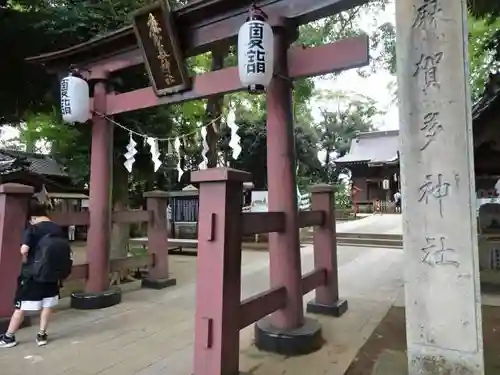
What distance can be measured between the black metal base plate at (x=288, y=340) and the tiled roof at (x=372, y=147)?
89.5 ft

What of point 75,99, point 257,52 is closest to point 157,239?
point 75,99

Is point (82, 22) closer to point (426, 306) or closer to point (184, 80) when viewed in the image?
point (184, 80)

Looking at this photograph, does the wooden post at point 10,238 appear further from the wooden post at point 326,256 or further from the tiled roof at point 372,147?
the tiled roof at point 372,147

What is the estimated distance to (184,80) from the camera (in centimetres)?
511

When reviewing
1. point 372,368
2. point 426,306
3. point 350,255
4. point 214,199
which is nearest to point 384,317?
point 372,368

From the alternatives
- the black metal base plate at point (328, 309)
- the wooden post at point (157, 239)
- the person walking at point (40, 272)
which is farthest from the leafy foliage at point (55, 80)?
the black metal base plate at point (328, 309)

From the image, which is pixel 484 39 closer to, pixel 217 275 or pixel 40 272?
pixel 217 275

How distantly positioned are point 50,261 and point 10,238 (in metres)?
0.91

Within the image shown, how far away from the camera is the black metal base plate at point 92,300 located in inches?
208

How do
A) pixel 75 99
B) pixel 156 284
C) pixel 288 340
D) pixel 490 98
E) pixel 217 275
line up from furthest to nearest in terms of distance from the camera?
pixel 490 98, pixel 156 284, pixel 75 99, pixel 288 340, pixel 217 275

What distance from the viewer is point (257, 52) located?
13.1 feet

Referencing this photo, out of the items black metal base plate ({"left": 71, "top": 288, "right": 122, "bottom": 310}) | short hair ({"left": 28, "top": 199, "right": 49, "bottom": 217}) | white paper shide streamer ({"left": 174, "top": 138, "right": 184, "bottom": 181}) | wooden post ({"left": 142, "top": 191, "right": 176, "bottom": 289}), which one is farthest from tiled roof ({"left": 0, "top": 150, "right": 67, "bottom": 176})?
short hair ({"left": 28, "top": 199, "right": 49, "bottom": 217})

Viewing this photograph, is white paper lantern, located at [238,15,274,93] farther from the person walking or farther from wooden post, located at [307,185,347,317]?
the person walking

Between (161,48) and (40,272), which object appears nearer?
(40,272)
